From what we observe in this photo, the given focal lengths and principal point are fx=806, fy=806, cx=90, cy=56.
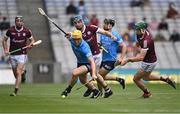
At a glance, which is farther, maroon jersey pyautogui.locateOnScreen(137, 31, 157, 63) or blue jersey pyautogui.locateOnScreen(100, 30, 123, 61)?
blue jersey pyautogui.locateOnScreen(100, 30, 123, 61)

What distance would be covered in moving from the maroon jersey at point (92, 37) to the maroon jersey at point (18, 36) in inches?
128

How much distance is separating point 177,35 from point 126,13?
12.2 feet

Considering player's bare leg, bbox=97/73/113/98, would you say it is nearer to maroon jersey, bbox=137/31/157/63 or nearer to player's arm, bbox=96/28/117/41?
player's arm, bbox=96/28/117/41

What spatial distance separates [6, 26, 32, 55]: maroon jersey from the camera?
24906mm

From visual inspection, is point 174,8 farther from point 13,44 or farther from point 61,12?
point 13,44

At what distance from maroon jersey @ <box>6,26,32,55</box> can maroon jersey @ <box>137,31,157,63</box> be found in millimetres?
3966

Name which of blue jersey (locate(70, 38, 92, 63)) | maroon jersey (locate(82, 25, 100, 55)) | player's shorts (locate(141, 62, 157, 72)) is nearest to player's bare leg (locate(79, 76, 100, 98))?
blue jersey (locate(70, 38, 92, 63))

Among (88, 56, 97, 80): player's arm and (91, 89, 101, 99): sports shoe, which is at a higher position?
(88, 56, 97, 80): player's arm

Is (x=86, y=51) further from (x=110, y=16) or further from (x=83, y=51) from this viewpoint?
(x=110, y=16)

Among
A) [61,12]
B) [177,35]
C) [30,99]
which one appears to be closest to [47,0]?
[61,12]

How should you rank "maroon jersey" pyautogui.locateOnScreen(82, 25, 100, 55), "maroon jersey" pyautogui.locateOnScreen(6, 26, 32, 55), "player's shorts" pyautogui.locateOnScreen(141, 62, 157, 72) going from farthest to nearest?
"maroon jersey" pyautogui.locateOnScreen(6, 26, 32, 55) < "player's shorts" pyautogui.locateOnScreen(141, 62, 157, 72) < "maroon jersey" pyautogui.locateOnScreen(82, 25, 100, 55)

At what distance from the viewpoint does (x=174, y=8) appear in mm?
46094

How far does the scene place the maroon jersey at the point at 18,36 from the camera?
81.7 ft

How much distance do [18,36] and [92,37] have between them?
3.48 m
